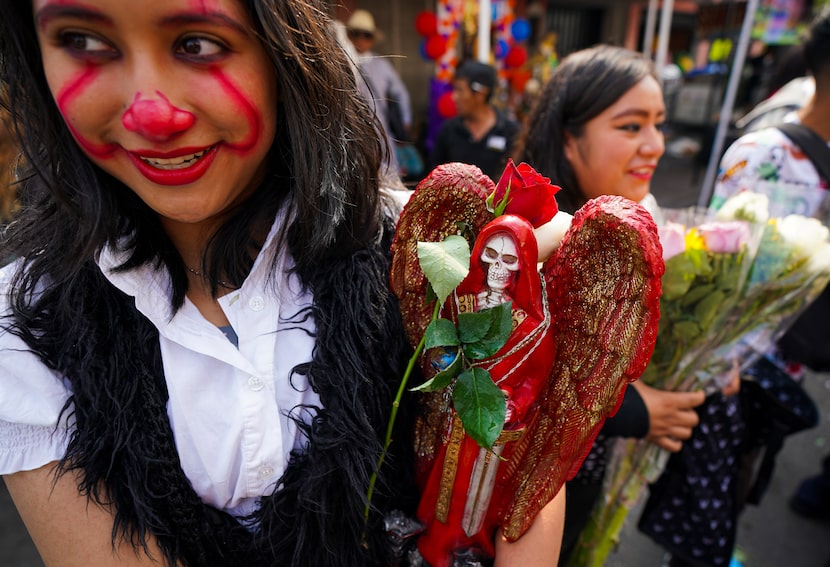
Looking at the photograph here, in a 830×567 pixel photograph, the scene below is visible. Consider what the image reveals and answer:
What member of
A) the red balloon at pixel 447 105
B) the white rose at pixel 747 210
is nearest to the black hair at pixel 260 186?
the white rose at pixel 747 210

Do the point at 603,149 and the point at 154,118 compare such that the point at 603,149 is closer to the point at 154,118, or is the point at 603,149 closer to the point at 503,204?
the point at 503,204

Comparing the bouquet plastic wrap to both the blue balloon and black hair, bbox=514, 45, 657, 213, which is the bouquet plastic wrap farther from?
the blue balloon

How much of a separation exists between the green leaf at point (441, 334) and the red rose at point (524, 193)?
0.18 meters

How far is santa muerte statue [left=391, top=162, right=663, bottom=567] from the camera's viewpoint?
0.74m

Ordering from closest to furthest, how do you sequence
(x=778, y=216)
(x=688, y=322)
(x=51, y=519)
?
(x=51, y=519) < (x=688, y=322) < (x=778, y=216)

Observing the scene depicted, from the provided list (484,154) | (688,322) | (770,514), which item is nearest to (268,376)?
(688,322)

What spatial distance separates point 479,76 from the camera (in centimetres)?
384

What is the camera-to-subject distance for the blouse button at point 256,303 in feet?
3.14

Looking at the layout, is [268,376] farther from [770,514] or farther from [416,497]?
[770,514]

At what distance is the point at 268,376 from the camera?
3.01 feet

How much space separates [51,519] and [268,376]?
1.35ft

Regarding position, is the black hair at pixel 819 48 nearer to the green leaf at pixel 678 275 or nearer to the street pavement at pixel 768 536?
the green leaf at pixel 678 275

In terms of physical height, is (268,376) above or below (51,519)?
above

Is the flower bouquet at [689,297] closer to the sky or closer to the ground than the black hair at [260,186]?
closer to the ground
